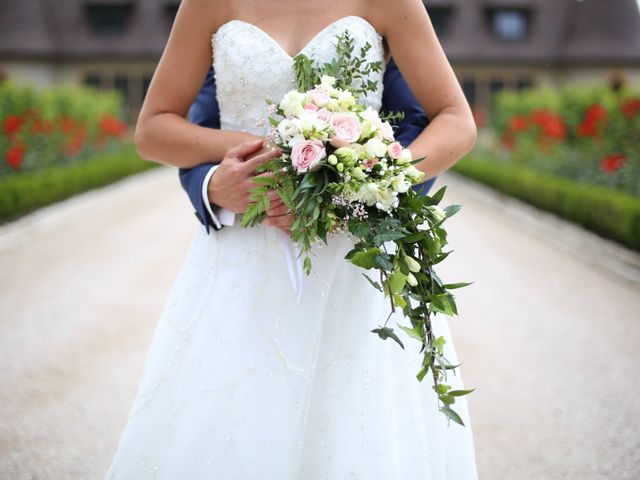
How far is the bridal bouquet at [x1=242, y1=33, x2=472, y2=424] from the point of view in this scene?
5.46 feet

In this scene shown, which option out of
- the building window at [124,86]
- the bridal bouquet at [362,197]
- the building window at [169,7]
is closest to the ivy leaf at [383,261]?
the bridal bouquet at [362,197]

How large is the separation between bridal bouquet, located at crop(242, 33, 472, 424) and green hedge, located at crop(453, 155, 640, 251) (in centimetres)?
649

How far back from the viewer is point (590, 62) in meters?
29.0

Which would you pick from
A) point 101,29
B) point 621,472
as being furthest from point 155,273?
point 101,29

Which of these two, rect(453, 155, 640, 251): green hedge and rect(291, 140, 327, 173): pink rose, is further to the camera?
rect(453, 155, 640, 251): green hedge

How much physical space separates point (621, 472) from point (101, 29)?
3135 centimetres

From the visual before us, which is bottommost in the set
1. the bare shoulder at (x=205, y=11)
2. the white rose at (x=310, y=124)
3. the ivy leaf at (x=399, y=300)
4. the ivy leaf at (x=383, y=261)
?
the ivy leaf at (x=399, y=300)

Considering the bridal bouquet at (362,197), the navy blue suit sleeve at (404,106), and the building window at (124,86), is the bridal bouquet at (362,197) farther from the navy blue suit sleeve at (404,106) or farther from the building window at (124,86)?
the building window at (124,86)

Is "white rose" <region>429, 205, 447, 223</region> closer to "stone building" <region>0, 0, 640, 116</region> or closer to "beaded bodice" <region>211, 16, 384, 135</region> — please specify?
"beaded bodice" <region>211, 16, 384, 135</region>

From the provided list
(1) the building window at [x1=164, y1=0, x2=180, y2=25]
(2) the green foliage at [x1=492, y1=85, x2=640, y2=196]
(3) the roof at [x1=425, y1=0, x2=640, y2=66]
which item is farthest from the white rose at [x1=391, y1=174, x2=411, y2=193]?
(1) the building window at [x1=164, y1=0, x2=180, y2=25]

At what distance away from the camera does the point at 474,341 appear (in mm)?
5078

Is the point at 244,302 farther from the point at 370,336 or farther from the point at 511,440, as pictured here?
the point at 511,440

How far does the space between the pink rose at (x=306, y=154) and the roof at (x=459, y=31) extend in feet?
96.0

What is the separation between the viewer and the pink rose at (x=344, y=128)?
1665mm
